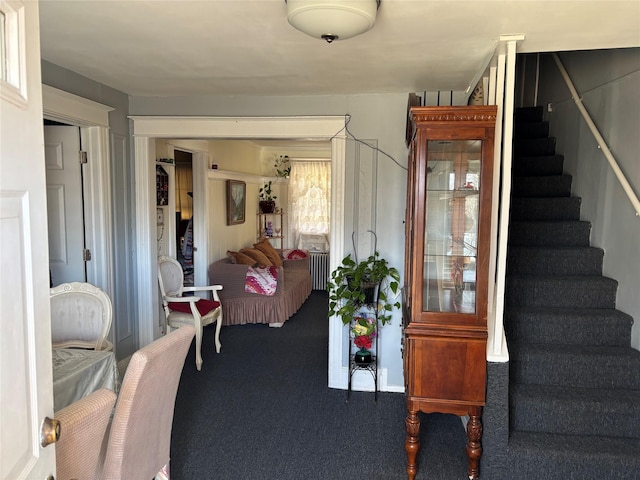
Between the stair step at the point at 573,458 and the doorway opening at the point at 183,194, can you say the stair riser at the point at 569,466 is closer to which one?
the stair step at the point at 573,458

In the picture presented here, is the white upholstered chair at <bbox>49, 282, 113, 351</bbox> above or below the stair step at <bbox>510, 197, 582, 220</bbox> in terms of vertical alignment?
below

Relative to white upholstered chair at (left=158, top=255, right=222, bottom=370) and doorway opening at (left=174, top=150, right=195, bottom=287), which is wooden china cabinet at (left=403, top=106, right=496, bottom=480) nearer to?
white upholstered chair at (left=158, top=255, right=222, bottom=370)

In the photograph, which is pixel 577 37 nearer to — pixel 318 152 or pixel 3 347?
pixel 3 347

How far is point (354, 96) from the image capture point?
138 inches

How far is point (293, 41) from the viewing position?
7.72 feet

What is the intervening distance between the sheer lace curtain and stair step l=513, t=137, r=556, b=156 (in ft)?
14.2

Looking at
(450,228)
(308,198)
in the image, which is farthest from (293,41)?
(308,198)

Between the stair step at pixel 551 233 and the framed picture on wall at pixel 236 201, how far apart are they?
3909 millimetres

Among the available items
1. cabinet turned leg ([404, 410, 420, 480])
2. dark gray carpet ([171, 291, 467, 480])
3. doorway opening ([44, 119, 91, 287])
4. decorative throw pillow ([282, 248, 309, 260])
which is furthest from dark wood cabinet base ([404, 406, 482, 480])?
decorative throw pillow ([282, 248, 309, 260])

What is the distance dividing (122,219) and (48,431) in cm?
289

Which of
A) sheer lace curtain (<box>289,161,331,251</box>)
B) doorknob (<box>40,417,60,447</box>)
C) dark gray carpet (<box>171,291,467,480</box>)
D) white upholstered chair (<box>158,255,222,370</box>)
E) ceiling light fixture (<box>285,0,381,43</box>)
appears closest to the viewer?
doorknob (<box>40,417,60,447</box>)

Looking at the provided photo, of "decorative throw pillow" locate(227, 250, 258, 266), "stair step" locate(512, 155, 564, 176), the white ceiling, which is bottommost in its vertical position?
"decorative throw pillow" locate(227, 250, 258, 266)

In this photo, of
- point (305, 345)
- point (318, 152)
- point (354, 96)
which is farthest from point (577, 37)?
point (318, 152)

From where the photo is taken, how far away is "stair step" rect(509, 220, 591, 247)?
3330mm
